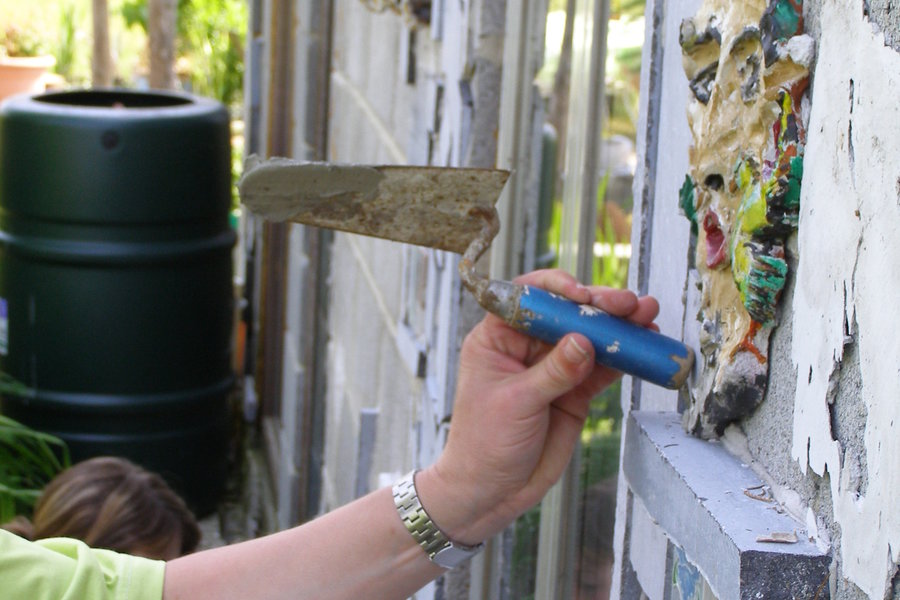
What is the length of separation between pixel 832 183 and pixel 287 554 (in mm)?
744

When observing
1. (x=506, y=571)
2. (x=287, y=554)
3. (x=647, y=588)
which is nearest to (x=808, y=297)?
(x=647, y=588)

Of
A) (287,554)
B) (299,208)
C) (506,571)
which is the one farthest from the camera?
(506,571)

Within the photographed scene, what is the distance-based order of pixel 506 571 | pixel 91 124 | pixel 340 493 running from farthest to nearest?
pixel 91 124 < pixel 340 493 < pixel 506 571

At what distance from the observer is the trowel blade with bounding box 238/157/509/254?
93 centimetres

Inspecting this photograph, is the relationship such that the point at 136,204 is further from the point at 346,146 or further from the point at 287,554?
the point at 287,554

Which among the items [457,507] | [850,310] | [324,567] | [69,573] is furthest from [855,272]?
[69,573]

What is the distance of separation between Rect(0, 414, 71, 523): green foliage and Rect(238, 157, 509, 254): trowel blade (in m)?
2.43

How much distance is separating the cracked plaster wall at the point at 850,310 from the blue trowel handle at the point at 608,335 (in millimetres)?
164

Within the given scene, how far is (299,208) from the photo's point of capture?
0.95 metres

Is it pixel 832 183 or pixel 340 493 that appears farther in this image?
pixel 340 493

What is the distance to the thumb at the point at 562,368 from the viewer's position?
901 mm

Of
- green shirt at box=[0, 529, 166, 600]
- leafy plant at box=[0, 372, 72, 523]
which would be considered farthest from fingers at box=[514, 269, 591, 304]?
leafy plant at box=[0, 372, 72, 523]

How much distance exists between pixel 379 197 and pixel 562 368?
0.68 feet

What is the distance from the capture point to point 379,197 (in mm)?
955
